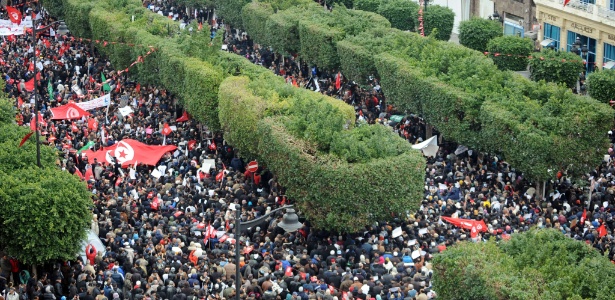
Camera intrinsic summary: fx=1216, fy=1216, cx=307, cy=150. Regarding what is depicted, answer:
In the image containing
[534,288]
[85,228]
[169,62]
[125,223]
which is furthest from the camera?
[169,62]

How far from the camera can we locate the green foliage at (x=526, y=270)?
3173cm

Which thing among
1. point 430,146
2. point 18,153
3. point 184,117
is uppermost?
point 18,153

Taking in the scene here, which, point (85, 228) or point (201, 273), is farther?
point (85, 228)

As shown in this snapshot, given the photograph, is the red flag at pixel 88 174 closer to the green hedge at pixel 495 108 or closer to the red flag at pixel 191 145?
the red flag at pixel 191 145

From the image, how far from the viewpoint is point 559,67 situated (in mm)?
58781

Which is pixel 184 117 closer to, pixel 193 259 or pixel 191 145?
pixel 191 145

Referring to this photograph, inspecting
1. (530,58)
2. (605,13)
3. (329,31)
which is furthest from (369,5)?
(530,58)

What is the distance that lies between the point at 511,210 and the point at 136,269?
46.4 feet

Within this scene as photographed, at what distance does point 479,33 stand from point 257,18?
1420 centimetres

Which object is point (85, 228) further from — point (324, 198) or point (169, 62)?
point (169, 62)

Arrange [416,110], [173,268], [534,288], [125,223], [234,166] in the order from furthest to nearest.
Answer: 1. [416,110]
2. [234,166]
3. [125,223]
4. [173,268]
5. [534,288]

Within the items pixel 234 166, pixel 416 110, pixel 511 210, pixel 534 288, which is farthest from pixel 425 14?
pixel 534 288

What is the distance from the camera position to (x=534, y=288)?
32.0 metres

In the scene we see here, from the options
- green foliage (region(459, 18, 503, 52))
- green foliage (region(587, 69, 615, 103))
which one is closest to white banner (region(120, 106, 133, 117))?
green foliage (region(459, 18, 503, 52))
